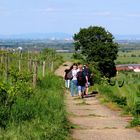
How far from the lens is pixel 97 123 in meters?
14.7

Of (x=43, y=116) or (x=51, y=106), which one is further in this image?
(x=51, y=106)

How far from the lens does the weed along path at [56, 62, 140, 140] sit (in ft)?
40.4

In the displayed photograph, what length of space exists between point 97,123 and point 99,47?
60295 mm

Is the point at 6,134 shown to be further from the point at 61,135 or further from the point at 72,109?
the point at 72,109

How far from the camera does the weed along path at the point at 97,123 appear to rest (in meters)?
12.3

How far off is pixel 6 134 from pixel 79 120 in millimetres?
4850

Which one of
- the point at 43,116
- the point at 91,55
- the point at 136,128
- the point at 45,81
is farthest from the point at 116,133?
the point at 91,55

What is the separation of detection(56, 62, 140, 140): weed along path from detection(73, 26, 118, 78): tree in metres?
53.9

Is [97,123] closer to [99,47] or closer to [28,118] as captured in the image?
[28,118]

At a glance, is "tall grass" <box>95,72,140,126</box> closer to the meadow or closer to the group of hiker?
the group of hiker

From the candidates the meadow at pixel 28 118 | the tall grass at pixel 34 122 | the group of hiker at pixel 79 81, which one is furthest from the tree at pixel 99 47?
the tall grass at pixel 34 122

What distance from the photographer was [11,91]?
44.3 ft

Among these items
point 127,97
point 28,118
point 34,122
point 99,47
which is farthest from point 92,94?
point 99,47

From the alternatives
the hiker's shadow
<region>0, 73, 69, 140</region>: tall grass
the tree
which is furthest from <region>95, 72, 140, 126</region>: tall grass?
the tree
